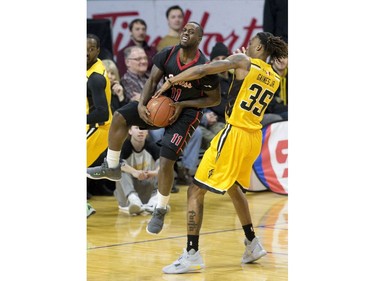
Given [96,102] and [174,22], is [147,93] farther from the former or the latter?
[174,22]

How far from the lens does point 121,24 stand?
41.4 feet

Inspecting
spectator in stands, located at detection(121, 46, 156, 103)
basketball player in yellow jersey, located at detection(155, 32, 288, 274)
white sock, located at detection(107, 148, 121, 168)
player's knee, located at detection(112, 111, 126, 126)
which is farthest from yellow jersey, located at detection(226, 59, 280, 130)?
spectator in stands, located at detection(121, 46, 156, 103)

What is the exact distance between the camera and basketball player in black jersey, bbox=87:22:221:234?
615 centimetres

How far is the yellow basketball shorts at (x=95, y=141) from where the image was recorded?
7723 mm

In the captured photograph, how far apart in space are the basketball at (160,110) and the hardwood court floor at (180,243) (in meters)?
1.10

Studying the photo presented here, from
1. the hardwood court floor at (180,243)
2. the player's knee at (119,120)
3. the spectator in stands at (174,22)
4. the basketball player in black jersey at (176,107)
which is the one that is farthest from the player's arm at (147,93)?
the spectator in stands at (174,22)

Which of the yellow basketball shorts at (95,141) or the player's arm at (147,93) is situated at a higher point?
the player's arm at (147,93)

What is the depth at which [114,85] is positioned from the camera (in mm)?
9672

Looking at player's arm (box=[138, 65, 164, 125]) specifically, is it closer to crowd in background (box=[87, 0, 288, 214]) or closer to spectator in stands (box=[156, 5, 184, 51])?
crowd in background (box=[87, 0, 288, 214])

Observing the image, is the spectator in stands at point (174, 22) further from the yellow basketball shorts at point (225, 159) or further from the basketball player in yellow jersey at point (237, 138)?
the yellow basketball shorts at point (225, 159)

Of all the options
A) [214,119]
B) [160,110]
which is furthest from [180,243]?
[214,119]

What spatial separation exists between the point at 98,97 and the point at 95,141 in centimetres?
55
